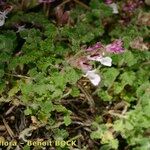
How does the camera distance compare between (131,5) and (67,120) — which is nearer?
(67,120)

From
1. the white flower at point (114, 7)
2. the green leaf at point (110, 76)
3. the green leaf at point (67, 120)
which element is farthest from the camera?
the white flower at point (114, 7)

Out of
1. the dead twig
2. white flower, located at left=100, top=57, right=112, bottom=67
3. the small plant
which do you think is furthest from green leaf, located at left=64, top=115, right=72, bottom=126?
white flower, located at left=100, top=57, right=112, bottom=67

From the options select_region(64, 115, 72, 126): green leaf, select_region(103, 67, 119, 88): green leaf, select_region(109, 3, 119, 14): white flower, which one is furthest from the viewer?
select_region(109, 3, 119, 14): white flower

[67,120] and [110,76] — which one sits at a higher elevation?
[110,76]

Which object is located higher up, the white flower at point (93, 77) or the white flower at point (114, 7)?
the white flower at point (114, 7)

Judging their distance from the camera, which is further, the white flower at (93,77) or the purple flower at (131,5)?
the purple flower at (131,5)

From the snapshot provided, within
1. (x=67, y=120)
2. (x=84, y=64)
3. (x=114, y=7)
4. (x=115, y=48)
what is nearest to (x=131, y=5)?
(x=114, y=7)

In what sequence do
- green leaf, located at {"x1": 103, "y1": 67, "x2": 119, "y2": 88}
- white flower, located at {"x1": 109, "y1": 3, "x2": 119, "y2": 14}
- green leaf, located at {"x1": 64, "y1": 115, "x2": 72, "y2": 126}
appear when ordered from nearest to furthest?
green leaf, located at {"x1": 64, "y1": 115, "x2": 72, "y2": 126} < green leaf, located at {"x1": 103, "y1": 67, "x2": 119, "y2": 88} < white flower, located at {"x1": 109, "y1": 3, "x2": 119, "y2": 14}

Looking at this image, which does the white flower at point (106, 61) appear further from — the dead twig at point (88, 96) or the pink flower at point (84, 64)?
the dead twig at point (88, 96)

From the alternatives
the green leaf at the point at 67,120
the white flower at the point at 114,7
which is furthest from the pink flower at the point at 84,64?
the white flower at the point at 114,7

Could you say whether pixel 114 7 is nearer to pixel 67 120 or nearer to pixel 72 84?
pixel 72 84

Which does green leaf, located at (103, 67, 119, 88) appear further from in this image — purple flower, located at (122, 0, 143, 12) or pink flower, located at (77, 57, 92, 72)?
purple flower, located at (122, 0, 143, 12)

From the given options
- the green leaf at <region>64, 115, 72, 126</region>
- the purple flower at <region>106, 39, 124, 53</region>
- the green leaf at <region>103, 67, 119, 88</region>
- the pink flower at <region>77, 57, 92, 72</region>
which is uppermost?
the purple flower at <region>106, 39, 124, 53</region>
